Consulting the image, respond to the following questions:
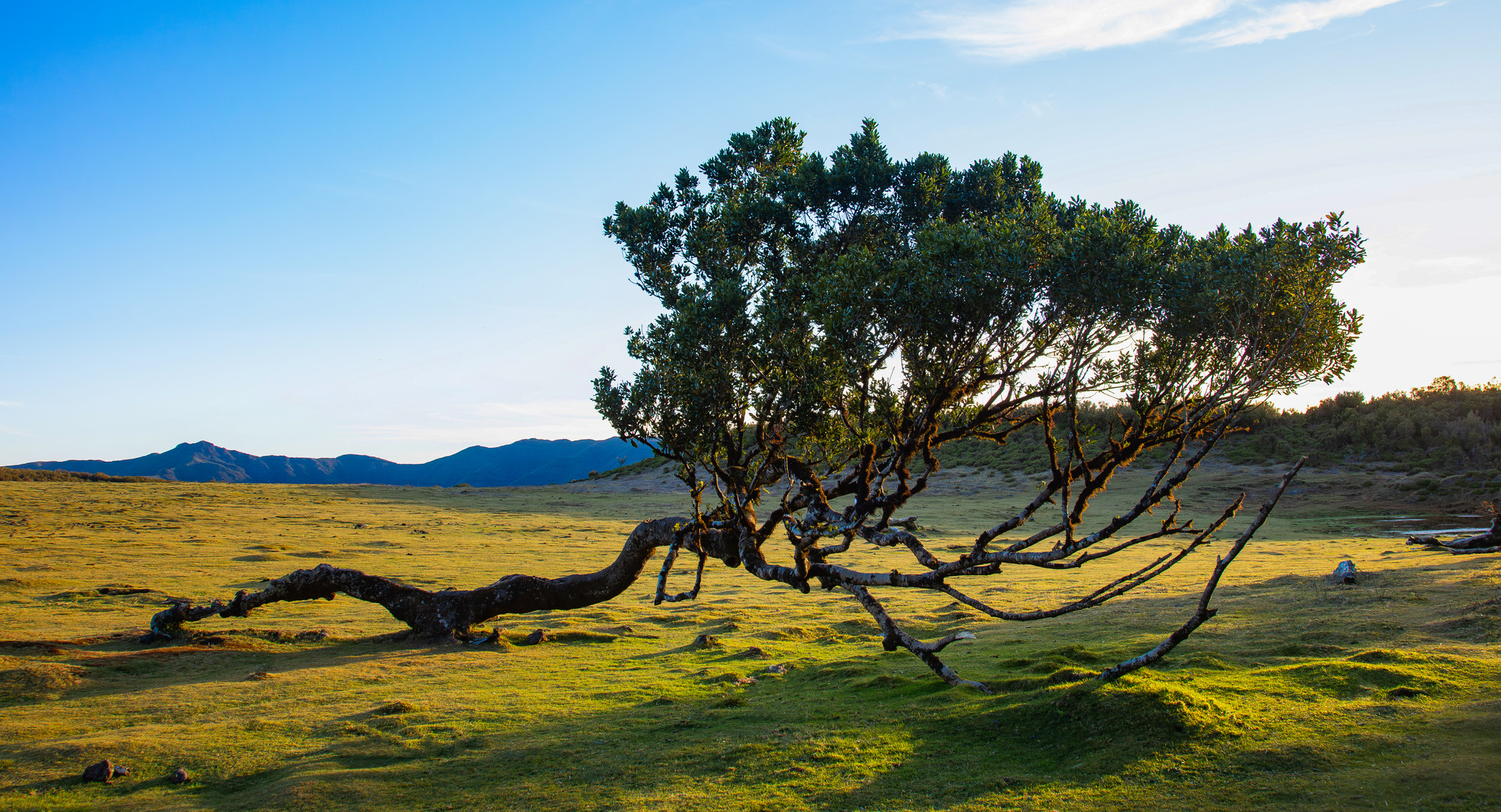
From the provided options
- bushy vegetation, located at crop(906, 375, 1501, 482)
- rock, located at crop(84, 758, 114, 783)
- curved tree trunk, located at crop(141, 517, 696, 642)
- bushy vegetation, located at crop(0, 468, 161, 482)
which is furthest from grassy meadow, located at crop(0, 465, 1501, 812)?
bushy vegetation, located at crop(0, 468, 161, 482)

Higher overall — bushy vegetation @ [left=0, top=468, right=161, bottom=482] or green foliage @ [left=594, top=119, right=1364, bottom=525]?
green foliage @ [left=594, top=119, right=1364, bottom=525]

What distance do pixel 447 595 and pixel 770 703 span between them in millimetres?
8274

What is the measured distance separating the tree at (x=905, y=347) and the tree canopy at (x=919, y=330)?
0.04 m

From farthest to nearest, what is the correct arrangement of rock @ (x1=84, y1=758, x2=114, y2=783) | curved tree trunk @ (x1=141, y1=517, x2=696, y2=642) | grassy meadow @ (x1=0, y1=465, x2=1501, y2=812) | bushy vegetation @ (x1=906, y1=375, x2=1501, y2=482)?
bushy vegetation @ (x1=906, y1=375, x2=1501, y2=482)
curved tree trunk @ (x1=141, y1=517, x2=696, y2=642)
rock @ (x1=84, y1=758, x2=114, y2=783)
grassy meadow @ (x1=0, y1=465, x2=1501, y2=812)

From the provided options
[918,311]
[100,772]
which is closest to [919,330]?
[918,311]

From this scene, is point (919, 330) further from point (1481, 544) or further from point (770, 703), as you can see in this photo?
point (1481, 544)

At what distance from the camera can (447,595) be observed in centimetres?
1662

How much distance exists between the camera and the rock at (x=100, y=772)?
855 centimetres

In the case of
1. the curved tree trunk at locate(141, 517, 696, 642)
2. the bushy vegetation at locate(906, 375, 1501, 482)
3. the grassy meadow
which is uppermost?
the bushy vegetation at locate(906, 375, 1501, 482)

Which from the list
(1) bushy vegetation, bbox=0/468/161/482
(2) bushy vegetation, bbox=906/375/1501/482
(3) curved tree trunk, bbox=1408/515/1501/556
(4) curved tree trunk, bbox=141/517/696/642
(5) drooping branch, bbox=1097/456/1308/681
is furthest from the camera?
(1) bushy vegetation, bbox=0/468/161/482

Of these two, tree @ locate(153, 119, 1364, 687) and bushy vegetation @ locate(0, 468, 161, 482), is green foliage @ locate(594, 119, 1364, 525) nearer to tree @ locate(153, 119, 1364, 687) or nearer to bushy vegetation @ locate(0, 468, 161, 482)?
tree @ locate(153, 119, 1364, 687)

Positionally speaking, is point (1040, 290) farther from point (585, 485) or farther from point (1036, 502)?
point (585, 485)

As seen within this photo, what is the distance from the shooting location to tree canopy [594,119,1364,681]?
1055 cm

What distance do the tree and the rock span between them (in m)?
7.18
